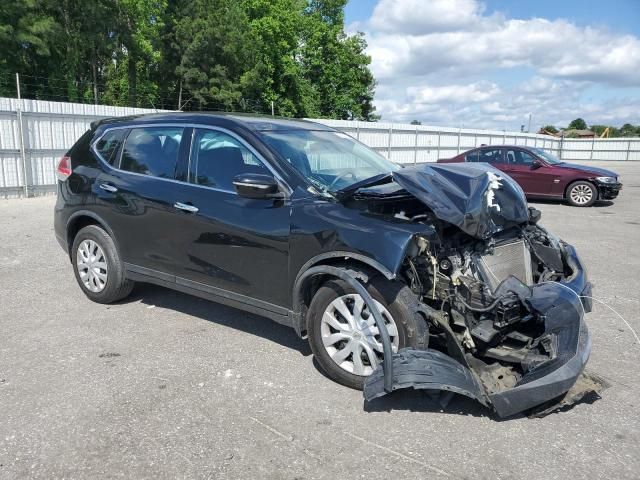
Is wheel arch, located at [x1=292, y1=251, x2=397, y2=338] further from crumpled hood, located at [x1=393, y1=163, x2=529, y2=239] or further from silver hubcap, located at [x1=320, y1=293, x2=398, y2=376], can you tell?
crumpled hood, located at [x1=393, y1=163, x2=529, y2=239]

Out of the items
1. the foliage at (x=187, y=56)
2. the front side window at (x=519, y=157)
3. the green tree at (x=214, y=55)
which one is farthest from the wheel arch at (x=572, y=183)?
the green tree at (x=214, y=55)

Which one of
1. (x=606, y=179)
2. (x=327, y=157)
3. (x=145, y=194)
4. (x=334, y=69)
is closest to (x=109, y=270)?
(x=145, y=194)

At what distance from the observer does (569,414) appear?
10.7 ft

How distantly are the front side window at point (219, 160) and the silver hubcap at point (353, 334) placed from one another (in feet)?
3.98

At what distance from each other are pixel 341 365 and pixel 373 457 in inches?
32.1

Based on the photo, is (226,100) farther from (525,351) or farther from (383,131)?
(525,351)

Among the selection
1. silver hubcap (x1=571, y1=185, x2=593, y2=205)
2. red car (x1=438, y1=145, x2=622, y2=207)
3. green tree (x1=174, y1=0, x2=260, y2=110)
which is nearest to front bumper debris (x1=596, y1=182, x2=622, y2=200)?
red car (x1=438, y1=145, x2=622, y2=207)

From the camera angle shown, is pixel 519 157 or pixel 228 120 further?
pixel 519 157

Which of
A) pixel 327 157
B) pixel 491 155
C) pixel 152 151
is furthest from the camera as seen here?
pixel 491 155

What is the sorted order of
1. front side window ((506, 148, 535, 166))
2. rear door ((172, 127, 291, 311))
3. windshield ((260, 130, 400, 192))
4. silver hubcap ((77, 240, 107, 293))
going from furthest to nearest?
1. front side window ((506, 148, 535, 166))
2. silver hubcap ((77, 240, 107, 293))
3. windshield ((260, 130, 400, 192))
4. rear door ((172, 127, 291, 311))

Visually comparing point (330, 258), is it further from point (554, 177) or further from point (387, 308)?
point (554, 177)

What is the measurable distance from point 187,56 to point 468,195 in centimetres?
3762

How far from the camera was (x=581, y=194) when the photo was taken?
13.4 m

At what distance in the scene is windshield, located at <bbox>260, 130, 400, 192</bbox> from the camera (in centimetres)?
404
